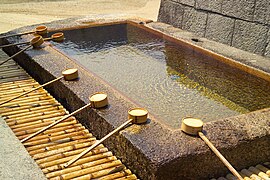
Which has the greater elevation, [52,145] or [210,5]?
[210,5]

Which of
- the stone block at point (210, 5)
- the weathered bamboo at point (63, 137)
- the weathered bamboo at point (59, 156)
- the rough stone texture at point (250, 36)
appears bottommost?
the weathered bamboo at point (59, 156)

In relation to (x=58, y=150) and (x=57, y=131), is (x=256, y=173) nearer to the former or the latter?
(x=58, y=150)

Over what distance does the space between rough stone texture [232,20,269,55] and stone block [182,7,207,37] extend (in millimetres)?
858

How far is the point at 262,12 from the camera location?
4781mm

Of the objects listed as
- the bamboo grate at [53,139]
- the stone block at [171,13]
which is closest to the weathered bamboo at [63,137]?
the bamboo grate at [53,139]

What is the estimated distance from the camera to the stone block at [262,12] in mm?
4683

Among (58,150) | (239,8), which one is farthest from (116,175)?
(239,8)

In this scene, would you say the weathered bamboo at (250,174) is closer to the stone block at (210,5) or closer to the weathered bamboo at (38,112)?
the weathered bamboo at (38,112)

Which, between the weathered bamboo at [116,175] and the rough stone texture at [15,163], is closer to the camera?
the rough stone texture at [15,163]

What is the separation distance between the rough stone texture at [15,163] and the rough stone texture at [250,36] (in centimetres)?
381

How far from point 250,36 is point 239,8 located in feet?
1.65

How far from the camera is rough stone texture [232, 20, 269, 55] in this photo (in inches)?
191

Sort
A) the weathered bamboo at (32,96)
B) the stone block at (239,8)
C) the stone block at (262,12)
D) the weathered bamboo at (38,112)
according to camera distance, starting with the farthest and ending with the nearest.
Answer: the stone block at (239,8), the stone block at (262,12), the weathered bamboo at (32,96), the weathered bamboo at (38,112)

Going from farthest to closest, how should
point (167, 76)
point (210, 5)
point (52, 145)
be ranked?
point (210, 5) → point (167, 76) → point (52, 145)
